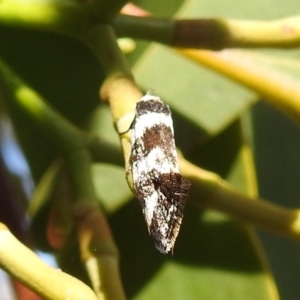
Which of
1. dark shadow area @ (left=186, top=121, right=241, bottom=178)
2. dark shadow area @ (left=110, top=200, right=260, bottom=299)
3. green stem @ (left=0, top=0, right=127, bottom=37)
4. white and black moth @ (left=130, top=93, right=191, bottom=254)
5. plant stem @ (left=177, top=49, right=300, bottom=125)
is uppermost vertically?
green stem @ (left=0, top=0, right=127, bottom=37)

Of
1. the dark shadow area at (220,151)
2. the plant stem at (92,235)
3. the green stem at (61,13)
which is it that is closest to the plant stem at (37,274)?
the plant stem at (92,235)

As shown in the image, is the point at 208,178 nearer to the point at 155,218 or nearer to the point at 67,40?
the point at 155,218

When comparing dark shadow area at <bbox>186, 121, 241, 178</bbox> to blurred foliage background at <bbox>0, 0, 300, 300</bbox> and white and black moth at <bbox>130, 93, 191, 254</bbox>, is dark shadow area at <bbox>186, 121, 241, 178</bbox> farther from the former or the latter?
white and black moth at <bbox>130, 93, 191, 254</bbox>

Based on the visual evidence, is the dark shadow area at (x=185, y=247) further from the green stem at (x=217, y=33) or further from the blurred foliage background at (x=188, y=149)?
the green stem at (x=217, y=33)

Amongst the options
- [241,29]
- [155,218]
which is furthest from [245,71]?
[155,218]

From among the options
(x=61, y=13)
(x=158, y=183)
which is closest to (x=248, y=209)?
(x=158, y=183)

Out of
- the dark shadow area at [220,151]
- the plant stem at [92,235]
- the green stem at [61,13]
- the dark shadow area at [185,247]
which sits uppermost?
the green stem at [61,13]

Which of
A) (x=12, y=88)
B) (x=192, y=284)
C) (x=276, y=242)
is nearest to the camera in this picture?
(x=12, y=88)

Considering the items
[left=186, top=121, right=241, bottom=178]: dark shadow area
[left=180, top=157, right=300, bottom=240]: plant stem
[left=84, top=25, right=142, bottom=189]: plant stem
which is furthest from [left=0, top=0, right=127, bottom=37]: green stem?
[left=186, top=121, right=241, bottom=178]: dark shadow area
